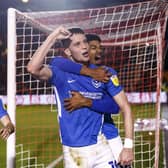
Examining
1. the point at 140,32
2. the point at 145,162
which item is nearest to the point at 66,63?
the point at 140,32

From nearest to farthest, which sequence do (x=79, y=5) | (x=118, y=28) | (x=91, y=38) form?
1. (x=91, y=38)
2. (x=118, y=28)
3. (x=79, y=5)

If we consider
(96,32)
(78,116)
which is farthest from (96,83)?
(96,32)

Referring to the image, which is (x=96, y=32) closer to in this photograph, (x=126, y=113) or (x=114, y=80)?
(x=114, y=80)

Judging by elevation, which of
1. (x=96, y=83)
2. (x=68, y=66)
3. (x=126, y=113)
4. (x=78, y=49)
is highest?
(x=78, y=49)

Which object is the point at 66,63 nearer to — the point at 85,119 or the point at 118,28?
the point at 85,119

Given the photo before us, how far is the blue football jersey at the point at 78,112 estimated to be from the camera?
3.39 metres

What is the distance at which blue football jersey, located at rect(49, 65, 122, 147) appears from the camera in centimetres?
339

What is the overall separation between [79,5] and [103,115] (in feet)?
96.7

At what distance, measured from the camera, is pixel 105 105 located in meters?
3.51

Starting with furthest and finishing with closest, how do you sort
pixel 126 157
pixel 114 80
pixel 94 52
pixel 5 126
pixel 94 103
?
pixel 94 52 < pixel 5 126 < pixel 114 80 < pixel 94 103 < pixel 126 157

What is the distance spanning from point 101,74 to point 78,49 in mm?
277

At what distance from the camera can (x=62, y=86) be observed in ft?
11.3

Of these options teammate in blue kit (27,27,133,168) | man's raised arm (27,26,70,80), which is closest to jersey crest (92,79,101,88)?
teammate in blue kit (27,27,133,168)

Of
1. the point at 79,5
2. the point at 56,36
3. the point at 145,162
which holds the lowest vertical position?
the point at 145,162
